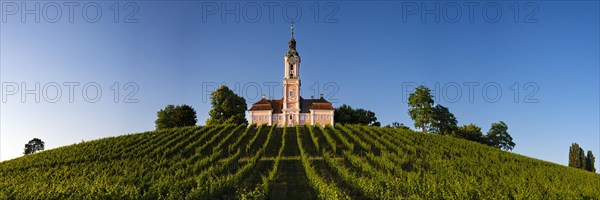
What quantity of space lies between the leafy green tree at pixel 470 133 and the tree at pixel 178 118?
44.9 m

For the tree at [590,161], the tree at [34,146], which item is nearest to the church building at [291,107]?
the tree at [590,161]

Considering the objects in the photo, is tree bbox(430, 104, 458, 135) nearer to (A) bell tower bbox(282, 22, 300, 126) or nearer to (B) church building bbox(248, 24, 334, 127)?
(B) church building bbox(248, 24, 334, 127)

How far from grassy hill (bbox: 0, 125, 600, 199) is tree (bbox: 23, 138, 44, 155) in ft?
169

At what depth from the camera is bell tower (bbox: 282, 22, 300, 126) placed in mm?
86375

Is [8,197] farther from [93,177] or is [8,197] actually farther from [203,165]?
[203,165]

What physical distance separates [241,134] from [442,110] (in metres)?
35.0

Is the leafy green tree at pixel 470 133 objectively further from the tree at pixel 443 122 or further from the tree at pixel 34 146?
the tree at pixel 34 146

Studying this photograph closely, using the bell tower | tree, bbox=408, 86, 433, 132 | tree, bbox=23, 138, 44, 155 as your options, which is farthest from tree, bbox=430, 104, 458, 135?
tree, bbox=23, 138, 44, 155

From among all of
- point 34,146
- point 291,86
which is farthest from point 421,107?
point 34,146

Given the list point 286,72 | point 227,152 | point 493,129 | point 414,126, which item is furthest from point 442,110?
point 227,152

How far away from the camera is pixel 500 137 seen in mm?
81188

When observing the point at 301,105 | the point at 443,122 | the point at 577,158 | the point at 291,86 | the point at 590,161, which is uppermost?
the point at 291,86

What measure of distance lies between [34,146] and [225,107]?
1727 inches

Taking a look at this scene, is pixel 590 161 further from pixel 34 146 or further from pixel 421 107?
pixel 34 146
